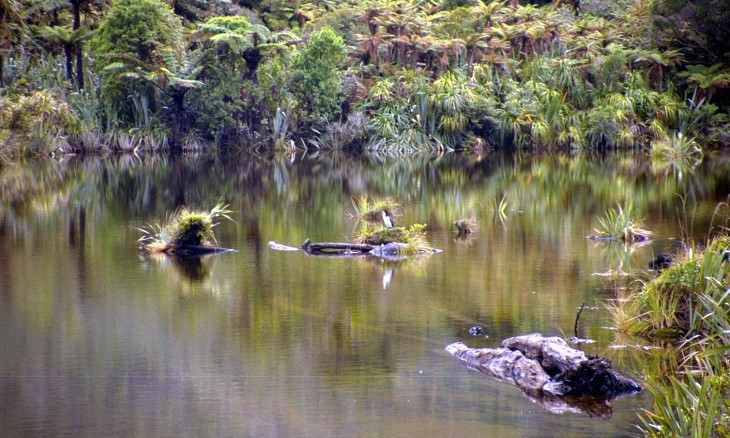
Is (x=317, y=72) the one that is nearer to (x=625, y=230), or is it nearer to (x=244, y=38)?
(x=244, y=38)

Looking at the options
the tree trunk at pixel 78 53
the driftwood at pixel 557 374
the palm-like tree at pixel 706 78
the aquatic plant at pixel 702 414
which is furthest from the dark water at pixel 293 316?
the tree trunk at pixel 78 53

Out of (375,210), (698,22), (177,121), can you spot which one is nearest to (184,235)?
(375,210)

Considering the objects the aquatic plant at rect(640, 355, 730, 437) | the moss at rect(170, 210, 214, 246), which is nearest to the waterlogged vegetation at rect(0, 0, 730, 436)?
the moss at rect(170, 210, 214, 246)

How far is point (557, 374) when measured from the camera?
29.1 ft

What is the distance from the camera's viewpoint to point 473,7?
49688 mm

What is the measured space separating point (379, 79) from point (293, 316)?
35567 millimetres

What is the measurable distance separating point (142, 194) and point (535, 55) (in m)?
28.4

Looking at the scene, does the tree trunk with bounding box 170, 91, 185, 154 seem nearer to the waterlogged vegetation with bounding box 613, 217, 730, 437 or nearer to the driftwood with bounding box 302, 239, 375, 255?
the driftwood with bounding box 302, 239, 375, 255

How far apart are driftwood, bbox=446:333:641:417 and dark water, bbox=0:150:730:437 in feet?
0.65

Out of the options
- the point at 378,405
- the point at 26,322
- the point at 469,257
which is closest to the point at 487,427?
the point at 378,405

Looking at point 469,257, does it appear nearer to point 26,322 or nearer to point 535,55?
point 26,322

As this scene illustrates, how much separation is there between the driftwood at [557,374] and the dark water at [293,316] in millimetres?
198

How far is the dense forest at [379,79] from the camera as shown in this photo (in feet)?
133

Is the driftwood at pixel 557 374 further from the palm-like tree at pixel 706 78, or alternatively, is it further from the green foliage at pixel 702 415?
the palm-like tree at pixel 706 78
